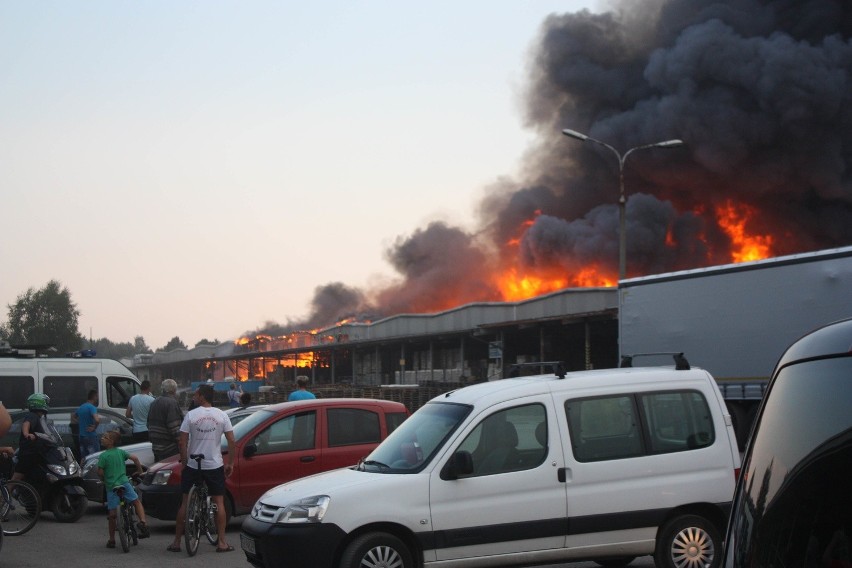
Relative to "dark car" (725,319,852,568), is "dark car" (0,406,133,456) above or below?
below

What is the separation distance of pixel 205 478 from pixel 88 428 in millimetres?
6235

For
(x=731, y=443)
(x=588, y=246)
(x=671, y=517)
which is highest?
(x=588, y=246)

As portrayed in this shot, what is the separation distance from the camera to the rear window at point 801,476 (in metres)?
2.77

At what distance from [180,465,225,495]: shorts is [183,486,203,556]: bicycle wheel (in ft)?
0.29

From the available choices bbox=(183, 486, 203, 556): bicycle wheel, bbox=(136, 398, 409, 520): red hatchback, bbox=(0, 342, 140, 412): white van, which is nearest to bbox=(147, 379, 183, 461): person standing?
bbox=(136, 398, 409, 520): red hatchback

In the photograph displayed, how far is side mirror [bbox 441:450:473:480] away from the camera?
7531mm

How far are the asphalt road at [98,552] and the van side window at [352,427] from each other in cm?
162

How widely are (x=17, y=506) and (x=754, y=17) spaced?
5422cm

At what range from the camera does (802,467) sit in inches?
115

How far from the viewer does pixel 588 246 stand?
6025 cm

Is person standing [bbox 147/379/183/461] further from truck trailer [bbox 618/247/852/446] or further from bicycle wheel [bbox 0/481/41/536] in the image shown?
truck trailer [bbox 618/247/852/446]

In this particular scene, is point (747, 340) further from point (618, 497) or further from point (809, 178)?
point (809, 178)

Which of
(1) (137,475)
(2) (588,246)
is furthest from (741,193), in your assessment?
(1) (137,475)

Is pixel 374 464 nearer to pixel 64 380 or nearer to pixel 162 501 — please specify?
pixel 162 501
